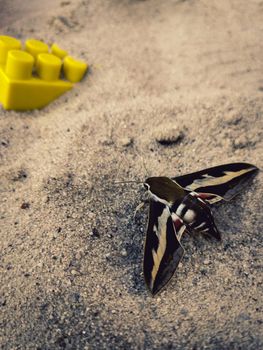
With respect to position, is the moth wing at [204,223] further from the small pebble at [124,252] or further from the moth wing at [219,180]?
the small pebble at [124,252]

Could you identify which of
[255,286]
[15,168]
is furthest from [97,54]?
[255,286]

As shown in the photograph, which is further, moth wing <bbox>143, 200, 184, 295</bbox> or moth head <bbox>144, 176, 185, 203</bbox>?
moth head <bbox>144, 176, 185, 203</bbox>

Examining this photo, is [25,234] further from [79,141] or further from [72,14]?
[72,14]

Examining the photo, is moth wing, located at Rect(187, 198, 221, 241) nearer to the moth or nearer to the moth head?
the moth

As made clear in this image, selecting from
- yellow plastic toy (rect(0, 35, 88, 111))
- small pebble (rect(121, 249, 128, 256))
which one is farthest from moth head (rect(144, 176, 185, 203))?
yellow plastic toy (rect(0, 35, 88, 111))

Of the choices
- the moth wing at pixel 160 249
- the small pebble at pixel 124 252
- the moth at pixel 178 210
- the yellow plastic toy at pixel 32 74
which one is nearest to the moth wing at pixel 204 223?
the moth at pixel 178 210

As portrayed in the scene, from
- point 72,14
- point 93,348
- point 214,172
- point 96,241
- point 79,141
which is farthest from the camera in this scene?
point 72,14
